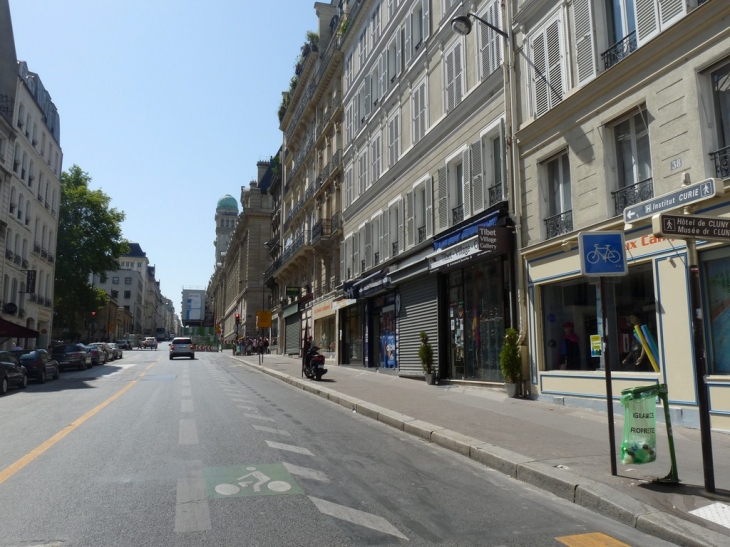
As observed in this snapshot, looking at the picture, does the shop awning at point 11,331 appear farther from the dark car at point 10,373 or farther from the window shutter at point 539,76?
the window shutter at point 539,76

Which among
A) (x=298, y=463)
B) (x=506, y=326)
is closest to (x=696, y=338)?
(x=298, y=463)

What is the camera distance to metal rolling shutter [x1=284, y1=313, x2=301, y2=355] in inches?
1641

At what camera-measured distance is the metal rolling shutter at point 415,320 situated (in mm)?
19047

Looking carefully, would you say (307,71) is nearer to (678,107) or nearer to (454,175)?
(454,175)

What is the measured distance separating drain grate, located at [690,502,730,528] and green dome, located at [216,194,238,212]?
15896 centimetres

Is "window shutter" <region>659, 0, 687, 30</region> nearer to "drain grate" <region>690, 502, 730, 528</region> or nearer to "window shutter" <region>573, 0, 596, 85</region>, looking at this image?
"window shutter" <region>573, 0, 596, 85</region>

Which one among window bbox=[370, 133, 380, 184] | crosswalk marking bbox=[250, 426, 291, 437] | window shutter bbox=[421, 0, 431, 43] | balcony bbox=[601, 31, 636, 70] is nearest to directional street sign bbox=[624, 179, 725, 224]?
crosswalk marking bbox=[250, 426, 291, 437]

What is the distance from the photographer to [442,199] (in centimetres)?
1844

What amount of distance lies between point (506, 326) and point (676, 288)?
5512 mm

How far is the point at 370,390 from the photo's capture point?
16.5 m

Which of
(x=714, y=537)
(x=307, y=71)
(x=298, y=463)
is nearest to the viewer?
(x=714, y=537)

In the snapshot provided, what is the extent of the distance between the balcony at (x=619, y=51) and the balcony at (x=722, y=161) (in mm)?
2868

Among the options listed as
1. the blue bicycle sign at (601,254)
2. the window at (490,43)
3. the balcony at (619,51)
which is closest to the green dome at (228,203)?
the window at (490,43)

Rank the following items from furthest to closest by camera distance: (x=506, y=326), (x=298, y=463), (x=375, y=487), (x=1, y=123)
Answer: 1. (x=1, y=123)
2. (x=506, y=326)
3. (x=298, y=463)
4. (x=375, y=487)
